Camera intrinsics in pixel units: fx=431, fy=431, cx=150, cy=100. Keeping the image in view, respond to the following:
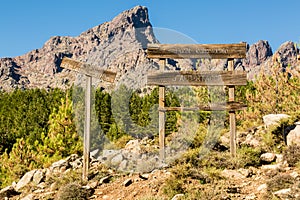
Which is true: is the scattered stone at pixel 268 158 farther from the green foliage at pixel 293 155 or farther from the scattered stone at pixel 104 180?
the scattered stone at pixel 104 180

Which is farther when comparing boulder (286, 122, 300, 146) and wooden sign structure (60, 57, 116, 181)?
boulder (286, 122, 300, 146)

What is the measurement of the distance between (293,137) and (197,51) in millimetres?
3379

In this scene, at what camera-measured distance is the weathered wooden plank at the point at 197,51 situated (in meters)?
10.7

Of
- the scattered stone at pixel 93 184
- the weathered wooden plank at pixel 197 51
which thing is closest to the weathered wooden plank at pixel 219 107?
the weathered wooden plank at pixel 197 51

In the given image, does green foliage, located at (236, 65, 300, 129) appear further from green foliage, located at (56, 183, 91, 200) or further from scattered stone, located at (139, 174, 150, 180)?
green foliage, located at (56, 183, 91, 200)

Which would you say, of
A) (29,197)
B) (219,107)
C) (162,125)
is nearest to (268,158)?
(219,107)

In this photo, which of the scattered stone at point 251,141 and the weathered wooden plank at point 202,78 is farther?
the scattered stone at point 251,141

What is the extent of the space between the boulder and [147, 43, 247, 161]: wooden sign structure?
1619 millimetres

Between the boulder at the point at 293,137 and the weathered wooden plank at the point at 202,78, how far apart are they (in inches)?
78.2

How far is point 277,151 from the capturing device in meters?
11.3

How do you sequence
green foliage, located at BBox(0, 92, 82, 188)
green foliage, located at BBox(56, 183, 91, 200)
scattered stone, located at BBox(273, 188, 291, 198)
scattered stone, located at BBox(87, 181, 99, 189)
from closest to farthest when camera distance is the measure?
1. scattered stone, located at BBox(273, 188, 291, 198)
2. green foliage, located at BBox(56, 183, 91, 200)
3. scattered stone, located at BBox(87, 181, 99, 189)
4. green foliage, located at BBox(0, 92, 82, 188)

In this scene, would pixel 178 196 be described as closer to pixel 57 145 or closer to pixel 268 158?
pixel 268 158

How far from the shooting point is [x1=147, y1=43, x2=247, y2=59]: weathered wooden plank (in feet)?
35.2

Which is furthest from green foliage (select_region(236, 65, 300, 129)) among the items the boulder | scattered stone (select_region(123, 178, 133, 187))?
scattered stone (select_region(123, 178, 133, 187))
